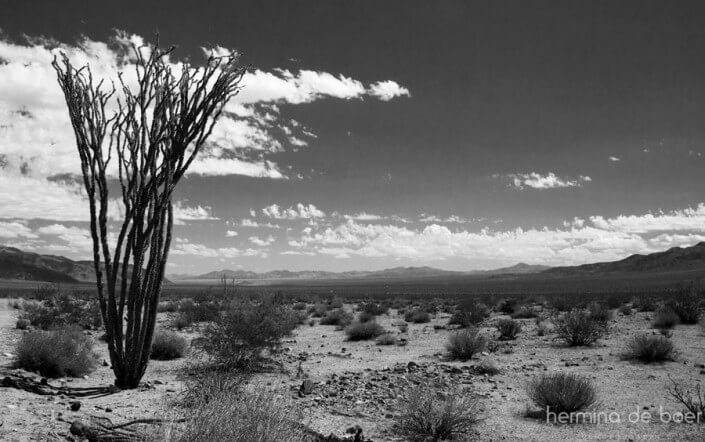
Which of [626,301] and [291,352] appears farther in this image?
[626,301]

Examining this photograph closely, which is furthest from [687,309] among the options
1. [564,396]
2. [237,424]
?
[237,424]

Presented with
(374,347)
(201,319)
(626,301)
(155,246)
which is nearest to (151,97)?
(155,246)

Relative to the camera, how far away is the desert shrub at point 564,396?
8.16 m

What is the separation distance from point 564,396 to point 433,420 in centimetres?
263

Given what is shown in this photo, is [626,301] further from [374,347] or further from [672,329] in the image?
[374,347]

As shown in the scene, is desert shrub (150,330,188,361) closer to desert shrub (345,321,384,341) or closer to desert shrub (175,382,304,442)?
desert shrub (345,321,384,341)

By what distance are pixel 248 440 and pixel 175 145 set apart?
5.80 m

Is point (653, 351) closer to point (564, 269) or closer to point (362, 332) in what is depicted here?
point (362, 332)

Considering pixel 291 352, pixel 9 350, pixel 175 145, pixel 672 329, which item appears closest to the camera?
pixel 175 145

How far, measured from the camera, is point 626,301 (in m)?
34.4

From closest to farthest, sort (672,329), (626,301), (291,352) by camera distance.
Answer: (291,352) → (672,329) → (626,301)

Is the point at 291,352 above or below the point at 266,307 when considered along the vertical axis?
below

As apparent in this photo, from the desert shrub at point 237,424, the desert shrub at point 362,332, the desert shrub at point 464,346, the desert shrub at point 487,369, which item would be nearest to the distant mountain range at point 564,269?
the desert shrub at point 362,332

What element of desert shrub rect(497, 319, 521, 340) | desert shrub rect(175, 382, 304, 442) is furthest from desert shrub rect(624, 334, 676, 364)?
desert shrub rect(175, 382, 304, 442)
